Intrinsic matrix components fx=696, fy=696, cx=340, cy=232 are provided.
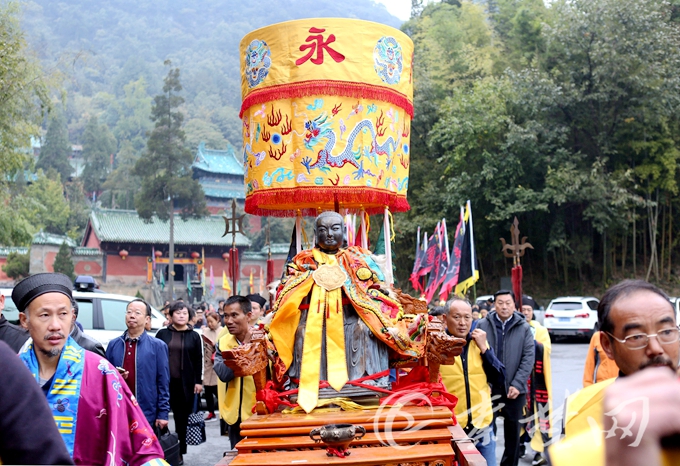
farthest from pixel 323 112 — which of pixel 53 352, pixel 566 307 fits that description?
pixel 566 307

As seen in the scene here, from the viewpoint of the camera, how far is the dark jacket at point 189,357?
7.34 metres

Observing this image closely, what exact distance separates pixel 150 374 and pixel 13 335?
1.29 m

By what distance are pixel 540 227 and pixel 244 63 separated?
21131mm

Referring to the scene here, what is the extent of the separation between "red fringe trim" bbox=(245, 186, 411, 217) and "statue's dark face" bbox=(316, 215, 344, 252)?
57.9 inches

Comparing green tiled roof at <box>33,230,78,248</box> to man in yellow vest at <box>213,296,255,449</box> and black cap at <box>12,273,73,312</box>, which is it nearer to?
man in yellow vest at <box>213,296,255,449</box>

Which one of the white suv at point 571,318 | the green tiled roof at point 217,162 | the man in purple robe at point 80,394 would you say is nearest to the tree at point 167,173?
the green tiled roof at point 217,162

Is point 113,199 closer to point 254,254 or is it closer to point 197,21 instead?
point 254,254

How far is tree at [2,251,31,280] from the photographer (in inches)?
A: 1435

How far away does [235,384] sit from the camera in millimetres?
5652

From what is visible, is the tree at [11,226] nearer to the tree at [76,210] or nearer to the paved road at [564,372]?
the paved road at [564,372]

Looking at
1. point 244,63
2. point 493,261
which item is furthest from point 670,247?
point 244,63

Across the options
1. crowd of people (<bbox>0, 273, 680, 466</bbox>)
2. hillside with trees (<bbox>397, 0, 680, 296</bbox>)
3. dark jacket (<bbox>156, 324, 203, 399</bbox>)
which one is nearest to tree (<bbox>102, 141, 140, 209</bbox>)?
hillside with trees (<bbox>397, 0, 680, 296</bbox>)

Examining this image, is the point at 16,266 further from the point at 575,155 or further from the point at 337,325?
the point at 337,325

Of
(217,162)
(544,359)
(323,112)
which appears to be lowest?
(544,359)
